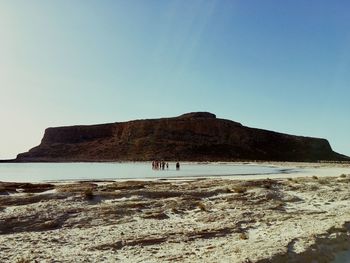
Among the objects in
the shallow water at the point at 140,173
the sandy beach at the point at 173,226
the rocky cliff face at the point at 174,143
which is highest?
the rocky cliff face at the point at 174,143

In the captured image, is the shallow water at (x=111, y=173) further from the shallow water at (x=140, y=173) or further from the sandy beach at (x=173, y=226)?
the sandy beach at (x=173, y=226)

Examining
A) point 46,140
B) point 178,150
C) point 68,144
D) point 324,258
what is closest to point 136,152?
point 178,150

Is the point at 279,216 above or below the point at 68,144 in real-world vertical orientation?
below

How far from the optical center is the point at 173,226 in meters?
12.5

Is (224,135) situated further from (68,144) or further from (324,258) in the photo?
(324,258)

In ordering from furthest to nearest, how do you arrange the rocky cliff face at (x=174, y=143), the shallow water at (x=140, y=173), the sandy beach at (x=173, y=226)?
the rocky cliff face at (x=174, y=143) < the shallow water at (x=140, y=173) < the sandy beach at (x=173, y=226)

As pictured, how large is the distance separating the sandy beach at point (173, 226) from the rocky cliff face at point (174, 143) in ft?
293

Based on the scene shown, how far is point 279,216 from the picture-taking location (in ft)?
45.2

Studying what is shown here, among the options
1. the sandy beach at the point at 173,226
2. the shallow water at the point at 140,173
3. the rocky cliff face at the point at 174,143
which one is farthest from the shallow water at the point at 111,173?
the rocky cliff face at the point at 174,143

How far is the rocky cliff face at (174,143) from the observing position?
115 m

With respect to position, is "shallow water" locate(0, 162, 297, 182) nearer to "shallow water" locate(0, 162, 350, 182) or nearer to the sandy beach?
"shallow water" locate(0, 162, 350, 182)

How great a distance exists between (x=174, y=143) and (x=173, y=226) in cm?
10470

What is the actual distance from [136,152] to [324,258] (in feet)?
347

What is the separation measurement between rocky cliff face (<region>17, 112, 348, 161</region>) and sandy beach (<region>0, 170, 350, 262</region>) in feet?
293
